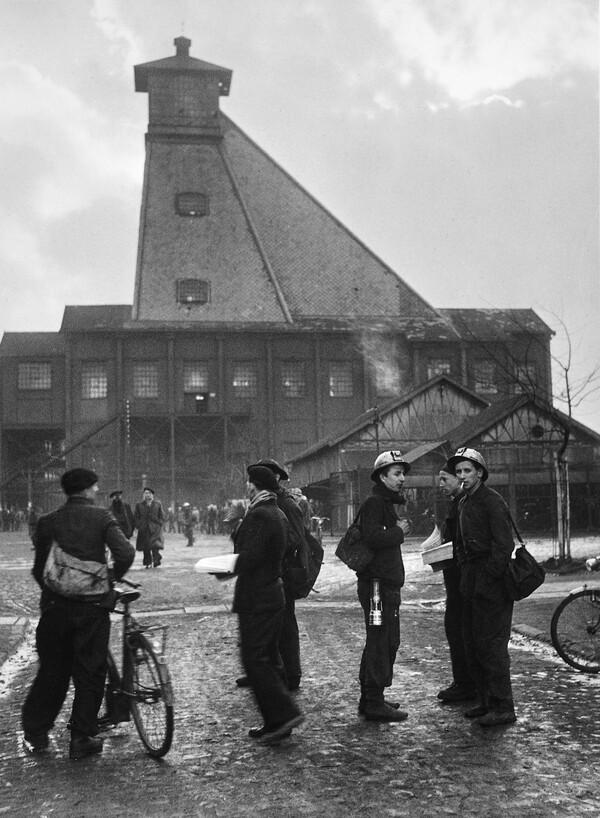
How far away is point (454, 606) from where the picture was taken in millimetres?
7125

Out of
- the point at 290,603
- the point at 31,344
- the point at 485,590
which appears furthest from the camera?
the point at 31,344

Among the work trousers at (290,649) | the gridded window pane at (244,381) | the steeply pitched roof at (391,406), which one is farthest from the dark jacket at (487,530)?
the gridded window pane at (244,381)

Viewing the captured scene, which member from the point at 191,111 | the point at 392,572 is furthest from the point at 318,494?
the point at 392,572

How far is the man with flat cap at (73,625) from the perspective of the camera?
566cm

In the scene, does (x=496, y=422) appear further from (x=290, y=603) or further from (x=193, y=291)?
(x=193, y=291)

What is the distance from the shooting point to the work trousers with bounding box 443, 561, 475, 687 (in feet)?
22.7

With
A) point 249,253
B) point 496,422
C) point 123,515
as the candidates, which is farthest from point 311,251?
point 123,515

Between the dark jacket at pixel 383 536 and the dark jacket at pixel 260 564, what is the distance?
729mm

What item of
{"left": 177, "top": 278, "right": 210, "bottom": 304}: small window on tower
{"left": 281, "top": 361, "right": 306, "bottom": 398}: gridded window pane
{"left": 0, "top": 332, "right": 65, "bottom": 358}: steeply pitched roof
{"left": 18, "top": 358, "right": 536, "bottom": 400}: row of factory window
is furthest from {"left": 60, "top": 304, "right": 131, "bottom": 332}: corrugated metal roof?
{"left": 281, "top": 361, "right": 306, "bottom": 398}: gridded window pane

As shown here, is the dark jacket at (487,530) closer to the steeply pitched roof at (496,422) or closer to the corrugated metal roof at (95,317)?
A: the steeply pitched roof at (496,422)

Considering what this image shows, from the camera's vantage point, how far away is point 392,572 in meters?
6.54

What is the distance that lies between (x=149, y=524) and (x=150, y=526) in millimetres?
68

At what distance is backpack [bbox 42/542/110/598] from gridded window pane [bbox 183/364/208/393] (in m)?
43.2

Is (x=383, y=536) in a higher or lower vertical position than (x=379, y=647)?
higher
